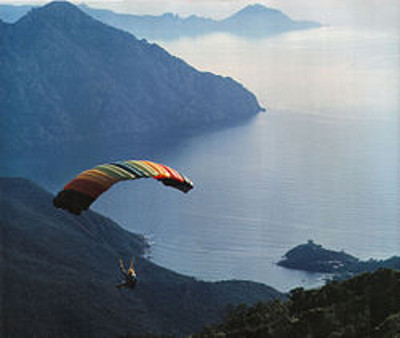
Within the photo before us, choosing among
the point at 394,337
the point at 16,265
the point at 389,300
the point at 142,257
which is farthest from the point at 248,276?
the point at 394,337

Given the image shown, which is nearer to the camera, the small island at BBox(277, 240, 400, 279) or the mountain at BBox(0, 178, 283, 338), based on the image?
the mountain at BBox(0, 178, 283, 338)

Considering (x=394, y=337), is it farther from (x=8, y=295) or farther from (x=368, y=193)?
(x=368, y=193)

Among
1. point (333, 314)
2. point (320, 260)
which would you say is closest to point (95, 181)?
point (333, 314)

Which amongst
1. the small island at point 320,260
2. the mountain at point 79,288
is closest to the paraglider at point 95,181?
the mountain at point 79,288

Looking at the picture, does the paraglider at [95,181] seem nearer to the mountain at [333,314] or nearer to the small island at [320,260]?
the mountain at [333,314]

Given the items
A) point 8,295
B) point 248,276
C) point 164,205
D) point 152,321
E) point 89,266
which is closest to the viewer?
point 8,295

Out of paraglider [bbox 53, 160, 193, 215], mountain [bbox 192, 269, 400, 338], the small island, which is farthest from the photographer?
the small island

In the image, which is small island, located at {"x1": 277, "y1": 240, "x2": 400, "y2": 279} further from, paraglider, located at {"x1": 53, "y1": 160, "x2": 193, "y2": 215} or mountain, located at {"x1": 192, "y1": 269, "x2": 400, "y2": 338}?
paraglider, located at {"x1": 53, "y1": 160, "x2": 193, "y2": 215}

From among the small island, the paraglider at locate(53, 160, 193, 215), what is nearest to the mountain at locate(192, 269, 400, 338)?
the paraglider at locate(53, 160, 193, 215)
